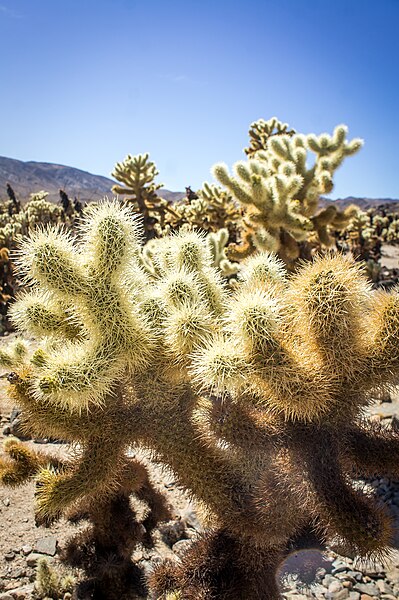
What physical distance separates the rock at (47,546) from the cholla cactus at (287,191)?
184 inches

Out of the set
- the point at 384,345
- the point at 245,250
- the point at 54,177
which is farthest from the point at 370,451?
the point at 54,177

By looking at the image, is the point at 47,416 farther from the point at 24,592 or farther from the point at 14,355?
the point at 24,592

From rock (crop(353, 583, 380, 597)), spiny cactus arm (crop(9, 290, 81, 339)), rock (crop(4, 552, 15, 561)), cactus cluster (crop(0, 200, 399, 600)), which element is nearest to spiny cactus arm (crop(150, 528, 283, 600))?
cactus cluster (crop(0, 200, 399, 600))

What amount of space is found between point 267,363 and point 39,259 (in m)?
1.05

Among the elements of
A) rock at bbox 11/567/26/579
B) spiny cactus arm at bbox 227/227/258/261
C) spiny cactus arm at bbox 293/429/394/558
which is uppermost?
spiny cactus arm at bbox 227/227/258/261

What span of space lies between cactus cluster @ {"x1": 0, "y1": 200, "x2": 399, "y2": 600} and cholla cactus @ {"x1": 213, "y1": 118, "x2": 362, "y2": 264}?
166 inches

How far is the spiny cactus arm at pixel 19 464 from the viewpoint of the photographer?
2.41 meters

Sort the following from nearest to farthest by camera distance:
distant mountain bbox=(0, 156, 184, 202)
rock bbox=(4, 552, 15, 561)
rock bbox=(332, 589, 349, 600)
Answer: rock bbox=(332, 589, 349, 600) < rock bbox=(4, 552, 15, 561) < distant mountain bbox=(0, 156, 184, 202)

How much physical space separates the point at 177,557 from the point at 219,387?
252 cm

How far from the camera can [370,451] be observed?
1.84 metres

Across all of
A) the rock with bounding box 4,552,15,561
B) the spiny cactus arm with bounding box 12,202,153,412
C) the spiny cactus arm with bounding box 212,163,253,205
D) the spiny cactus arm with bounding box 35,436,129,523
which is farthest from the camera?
the spiny cactus arm with bounding box 212,163,253,205

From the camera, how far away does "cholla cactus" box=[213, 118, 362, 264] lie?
6.33 metres

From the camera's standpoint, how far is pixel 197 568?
2.20 metres

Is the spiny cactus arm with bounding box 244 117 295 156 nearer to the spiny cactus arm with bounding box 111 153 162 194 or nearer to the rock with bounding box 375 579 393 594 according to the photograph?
the spiny cactus arm with bounding box 111 153 162 194
